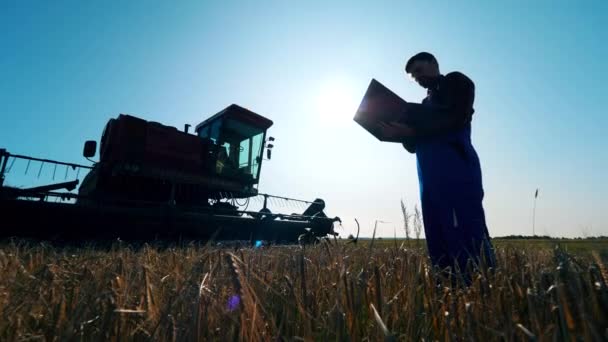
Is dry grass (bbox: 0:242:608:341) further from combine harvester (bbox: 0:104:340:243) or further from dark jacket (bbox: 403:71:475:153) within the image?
combine harvester (bbox: 0:104:340:243)

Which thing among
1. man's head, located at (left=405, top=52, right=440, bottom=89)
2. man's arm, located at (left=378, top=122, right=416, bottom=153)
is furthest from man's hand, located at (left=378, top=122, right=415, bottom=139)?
man's head, located at (left=405, top=52, right=440, bottom=89)

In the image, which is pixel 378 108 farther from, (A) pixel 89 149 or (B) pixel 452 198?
(A) pixel 89 149

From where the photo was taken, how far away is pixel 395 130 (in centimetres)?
248

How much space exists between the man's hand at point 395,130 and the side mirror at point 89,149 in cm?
777

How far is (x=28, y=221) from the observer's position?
17.8 ft

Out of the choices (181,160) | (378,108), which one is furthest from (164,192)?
(378,108)

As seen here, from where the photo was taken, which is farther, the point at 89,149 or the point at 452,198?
the point at 89,149

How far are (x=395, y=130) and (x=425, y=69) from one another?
1.85ft

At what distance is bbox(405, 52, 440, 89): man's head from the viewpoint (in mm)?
2578

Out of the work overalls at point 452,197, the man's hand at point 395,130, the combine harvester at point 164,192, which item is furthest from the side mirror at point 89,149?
the work overalls at point 452,197

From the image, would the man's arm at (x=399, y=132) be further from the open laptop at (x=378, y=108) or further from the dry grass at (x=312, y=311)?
the dry grass at (x=312, y=311)

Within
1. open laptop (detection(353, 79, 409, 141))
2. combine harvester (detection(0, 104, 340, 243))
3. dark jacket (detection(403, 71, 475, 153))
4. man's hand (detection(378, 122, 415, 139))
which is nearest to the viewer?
dark jacket (detection(403, 71, 475, 153))

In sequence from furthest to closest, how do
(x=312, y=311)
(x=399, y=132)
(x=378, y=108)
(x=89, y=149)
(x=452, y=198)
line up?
(x=89, y=149), (x=378, y=108), (x=399, y=132), (x=452, y=198), (x=312, y=311)

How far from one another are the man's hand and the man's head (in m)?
0.44
